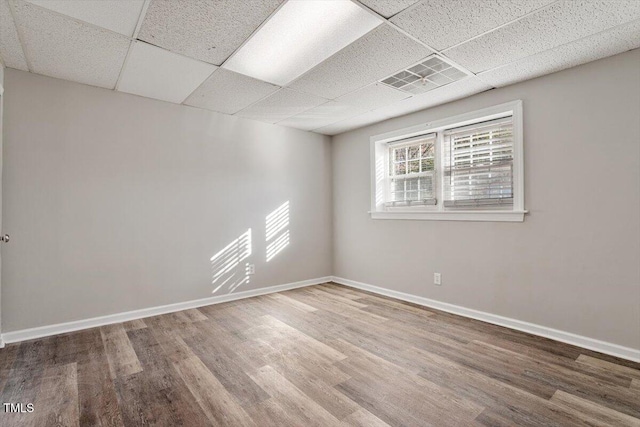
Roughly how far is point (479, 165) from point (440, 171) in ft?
1.53

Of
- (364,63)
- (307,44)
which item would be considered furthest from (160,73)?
(364,63)

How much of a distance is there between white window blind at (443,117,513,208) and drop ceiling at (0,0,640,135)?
44cm

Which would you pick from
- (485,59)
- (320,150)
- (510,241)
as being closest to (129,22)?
(485,59)

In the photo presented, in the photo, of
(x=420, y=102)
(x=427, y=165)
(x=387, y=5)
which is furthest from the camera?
(x=427, y=165)

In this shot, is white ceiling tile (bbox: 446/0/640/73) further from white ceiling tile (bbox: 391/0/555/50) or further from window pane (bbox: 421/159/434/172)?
window pane (bbox: 421/159/434/172)

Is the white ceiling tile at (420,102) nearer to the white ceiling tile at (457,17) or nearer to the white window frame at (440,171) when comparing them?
the white window frame at (440,171)

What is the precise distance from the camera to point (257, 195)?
441cm

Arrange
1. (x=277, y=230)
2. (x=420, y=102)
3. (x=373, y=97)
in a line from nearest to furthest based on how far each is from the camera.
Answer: (x=373, y=97) → (x=420, y=102) → (x=277, y=230)

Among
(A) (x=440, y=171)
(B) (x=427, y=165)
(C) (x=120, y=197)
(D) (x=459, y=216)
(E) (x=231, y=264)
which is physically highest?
(B) (x=427, y=165)

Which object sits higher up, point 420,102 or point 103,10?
point 103,10

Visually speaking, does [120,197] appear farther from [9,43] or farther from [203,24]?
[203,24]

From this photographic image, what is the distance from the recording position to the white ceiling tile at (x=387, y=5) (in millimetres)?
1915

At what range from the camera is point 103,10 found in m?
2.01

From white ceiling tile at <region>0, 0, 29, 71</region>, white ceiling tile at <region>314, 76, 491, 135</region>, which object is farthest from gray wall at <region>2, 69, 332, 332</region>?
white ceiling tile at <region>314, 76, 491, 135</region>
